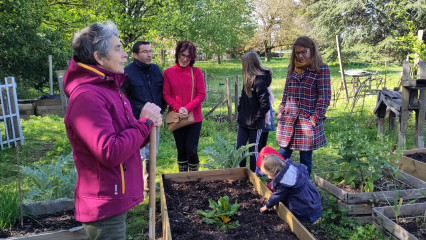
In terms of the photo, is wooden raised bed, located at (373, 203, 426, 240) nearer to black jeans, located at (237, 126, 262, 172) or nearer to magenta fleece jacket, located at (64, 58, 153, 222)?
black jeans, located at (237, 126, 262, 172)

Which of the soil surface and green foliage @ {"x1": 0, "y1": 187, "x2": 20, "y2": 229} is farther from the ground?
green foliage @ {"x1": 0, "y1": 187, "x2": 20, "y2": 229}

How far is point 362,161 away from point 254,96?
1537 mm

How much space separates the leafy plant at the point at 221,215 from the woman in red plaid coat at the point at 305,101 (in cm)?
128

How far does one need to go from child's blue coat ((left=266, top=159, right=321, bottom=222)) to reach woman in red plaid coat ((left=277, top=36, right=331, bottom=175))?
0.72 meters

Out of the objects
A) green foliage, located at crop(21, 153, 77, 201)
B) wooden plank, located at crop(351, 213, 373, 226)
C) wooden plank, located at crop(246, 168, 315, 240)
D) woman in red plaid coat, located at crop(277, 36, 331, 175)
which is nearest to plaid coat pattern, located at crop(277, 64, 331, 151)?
woman in red plaid coat, located at crop(277, 36, 331, 175)

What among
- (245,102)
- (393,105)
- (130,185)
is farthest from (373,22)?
(130,185)

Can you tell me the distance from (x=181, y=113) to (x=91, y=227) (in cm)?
252

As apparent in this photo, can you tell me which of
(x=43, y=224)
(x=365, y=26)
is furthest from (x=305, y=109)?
(x=365, y=26)

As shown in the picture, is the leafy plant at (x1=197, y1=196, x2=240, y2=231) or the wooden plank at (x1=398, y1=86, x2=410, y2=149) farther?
the wooden plank at (x1=398, y1=86, x2=410, y2=149)

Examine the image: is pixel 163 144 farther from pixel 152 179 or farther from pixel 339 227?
pixel 152 179

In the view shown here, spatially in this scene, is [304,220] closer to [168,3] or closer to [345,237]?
[345,237]

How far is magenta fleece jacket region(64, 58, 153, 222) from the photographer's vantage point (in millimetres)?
1685

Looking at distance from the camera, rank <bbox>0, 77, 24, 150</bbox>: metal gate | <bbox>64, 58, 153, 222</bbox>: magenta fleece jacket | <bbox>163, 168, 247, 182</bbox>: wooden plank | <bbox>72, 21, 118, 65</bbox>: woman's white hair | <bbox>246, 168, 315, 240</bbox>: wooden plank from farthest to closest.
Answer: <bbox>0, 77, 24, 150</bbox>: metal gate
<bbox>163, 168, 247, 182</bbox>: wooden plank
<bbox>246, 168, 315, 240</bbox>: wooden plank
<bbox>72, 21, 118, 65</bbox>: woman's white hair
<bbox>64, 58, 153, 222</bbox>: magenta fleece jacket

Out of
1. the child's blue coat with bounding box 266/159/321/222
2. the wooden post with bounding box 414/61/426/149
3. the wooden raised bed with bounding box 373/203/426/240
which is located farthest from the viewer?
the wooden post with bounding box 414/61/426/149
